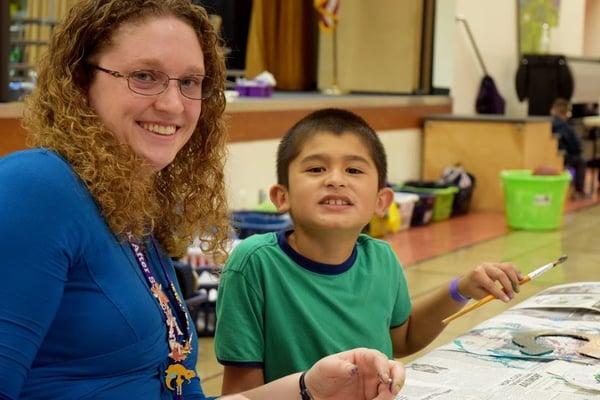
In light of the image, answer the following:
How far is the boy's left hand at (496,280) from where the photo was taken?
2.07 meters

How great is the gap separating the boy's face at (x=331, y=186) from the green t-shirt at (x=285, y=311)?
0.09 meters

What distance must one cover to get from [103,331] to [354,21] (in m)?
8.85

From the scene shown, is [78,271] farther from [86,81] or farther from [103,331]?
[86,81]

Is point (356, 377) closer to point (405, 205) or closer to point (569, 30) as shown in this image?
point (405, 205)

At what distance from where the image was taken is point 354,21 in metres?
9.98

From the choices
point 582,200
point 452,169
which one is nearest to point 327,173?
point 452,169

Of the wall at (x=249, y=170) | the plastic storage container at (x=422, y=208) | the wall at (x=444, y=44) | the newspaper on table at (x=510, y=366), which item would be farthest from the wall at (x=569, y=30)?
the newspaper on table at (x=510, y=366)

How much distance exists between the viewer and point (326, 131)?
214 centimetres

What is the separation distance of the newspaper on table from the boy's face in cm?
33

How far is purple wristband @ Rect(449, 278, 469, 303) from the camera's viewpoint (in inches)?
87.0

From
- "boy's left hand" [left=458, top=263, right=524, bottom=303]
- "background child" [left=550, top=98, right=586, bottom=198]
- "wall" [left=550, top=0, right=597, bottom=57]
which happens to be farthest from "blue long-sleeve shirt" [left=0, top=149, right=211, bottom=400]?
"wall" [left=550, top=0, right=597, bottom=57]

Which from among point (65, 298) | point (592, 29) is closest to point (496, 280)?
point (65, 298)

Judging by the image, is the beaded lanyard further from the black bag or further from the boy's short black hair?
the black bag

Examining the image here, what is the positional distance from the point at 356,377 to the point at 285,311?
1.66ft
